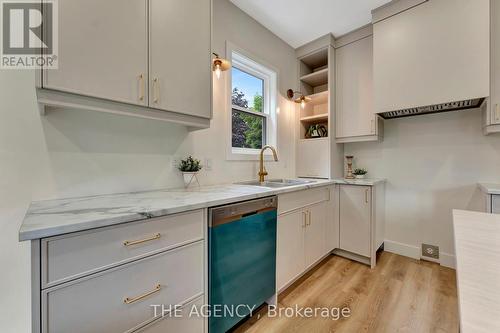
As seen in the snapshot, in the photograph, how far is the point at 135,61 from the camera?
1176mm

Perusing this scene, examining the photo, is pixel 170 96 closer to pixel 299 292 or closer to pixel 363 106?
pixel 299 292

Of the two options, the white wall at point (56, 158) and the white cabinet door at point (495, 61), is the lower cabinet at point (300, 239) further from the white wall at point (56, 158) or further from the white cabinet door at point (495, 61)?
the white cabinet door at point (495, 61)

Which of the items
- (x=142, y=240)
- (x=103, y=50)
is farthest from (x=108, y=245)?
(x=103, y=50)

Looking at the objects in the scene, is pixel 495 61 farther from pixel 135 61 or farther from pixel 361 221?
pixel 135 61

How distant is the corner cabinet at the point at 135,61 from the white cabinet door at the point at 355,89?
1.92 m

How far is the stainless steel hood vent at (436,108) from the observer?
1.99 m

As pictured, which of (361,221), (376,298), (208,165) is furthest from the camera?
(361,221)

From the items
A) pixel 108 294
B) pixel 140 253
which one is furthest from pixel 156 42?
pixel 108 294

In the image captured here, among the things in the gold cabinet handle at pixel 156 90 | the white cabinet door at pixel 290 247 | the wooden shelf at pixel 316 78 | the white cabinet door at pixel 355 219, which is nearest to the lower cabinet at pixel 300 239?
the white cabinet door at pixel 290 247

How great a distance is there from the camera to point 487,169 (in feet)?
6.89

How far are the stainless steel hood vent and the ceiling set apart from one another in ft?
3.66

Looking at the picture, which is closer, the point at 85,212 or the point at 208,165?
the point at 85,212

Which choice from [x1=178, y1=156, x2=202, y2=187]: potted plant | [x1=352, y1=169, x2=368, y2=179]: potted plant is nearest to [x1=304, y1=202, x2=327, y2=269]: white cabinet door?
[x1=352, y1=169, x2=368, y2=179]: potted plant

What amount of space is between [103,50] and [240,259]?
1.41m
